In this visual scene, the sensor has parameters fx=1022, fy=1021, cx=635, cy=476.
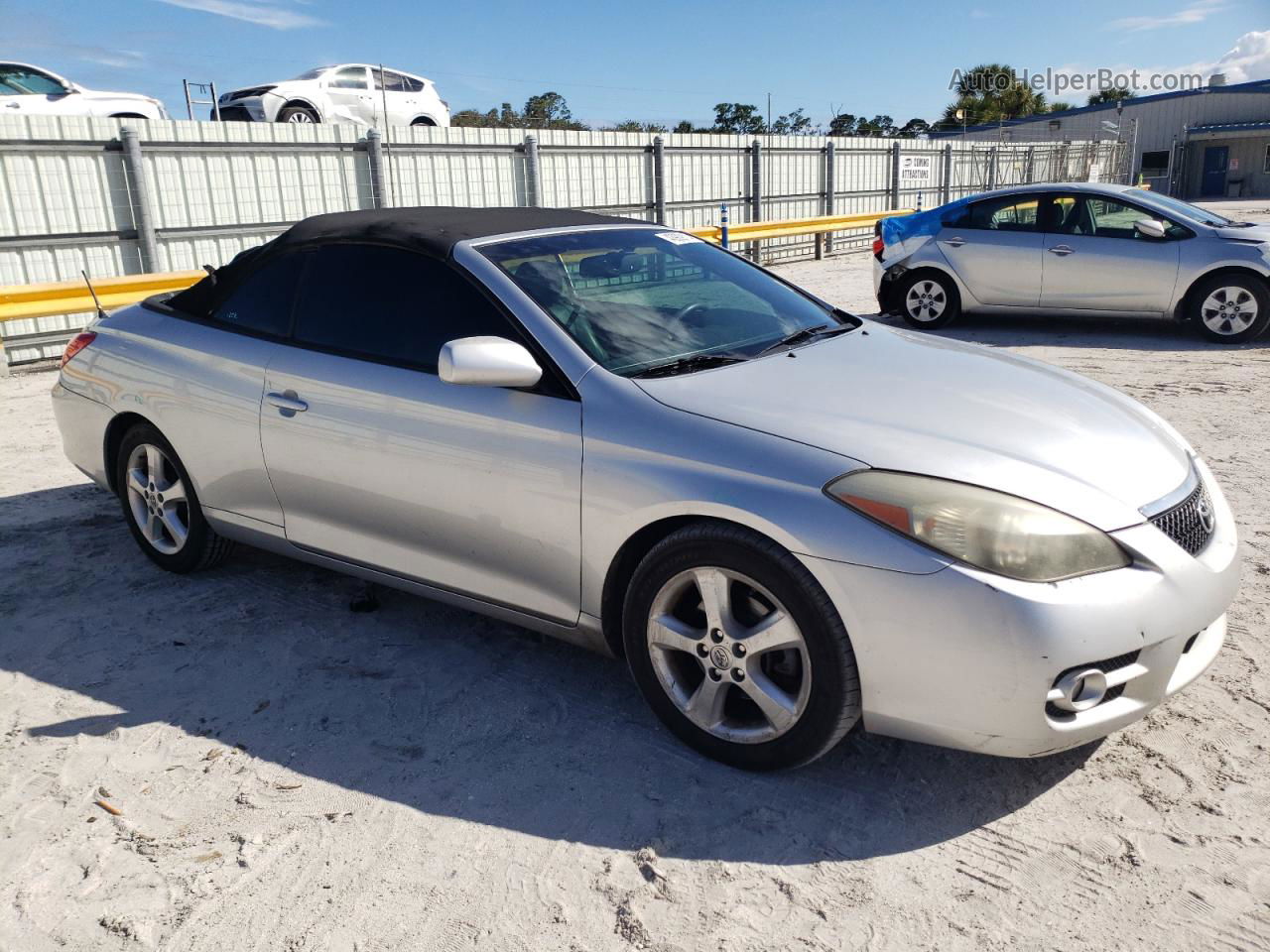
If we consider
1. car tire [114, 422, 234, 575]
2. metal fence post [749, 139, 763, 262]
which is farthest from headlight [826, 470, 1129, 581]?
metal fence post [749, 139, 763, 262]

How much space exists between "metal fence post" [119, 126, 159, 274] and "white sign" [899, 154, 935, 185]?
738 inches

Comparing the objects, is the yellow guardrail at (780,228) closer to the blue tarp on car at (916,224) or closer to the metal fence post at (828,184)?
the metal fence post at (828,184)

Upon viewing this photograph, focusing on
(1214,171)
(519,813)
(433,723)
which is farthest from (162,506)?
(1214,171)

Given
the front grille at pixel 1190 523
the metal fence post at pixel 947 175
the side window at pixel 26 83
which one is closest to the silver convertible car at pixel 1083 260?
the front grille at pixel 1190 523

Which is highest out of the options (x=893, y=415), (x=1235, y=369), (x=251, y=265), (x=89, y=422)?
(x=251, y=265)

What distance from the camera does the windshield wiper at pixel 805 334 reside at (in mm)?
3598

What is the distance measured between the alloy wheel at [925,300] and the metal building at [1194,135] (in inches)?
1606

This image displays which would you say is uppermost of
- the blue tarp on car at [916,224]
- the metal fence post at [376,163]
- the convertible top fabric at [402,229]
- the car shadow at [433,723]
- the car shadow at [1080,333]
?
the metal fence post at [376,163]

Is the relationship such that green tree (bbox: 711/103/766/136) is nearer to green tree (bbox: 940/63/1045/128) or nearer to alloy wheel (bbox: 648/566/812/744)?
green tree (bbox: 940/63/1045/128)

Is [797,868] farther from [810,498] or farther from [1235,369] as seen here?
[1235,369]

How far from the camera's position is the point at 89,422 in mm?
4762

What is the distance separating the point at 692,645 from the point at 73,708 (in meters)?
2.18

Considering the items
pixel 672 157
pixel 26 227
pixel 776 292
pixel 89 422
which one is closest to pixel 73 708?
pixel 89 422

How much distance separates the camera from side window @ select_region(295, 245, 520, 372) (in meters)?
3.51
